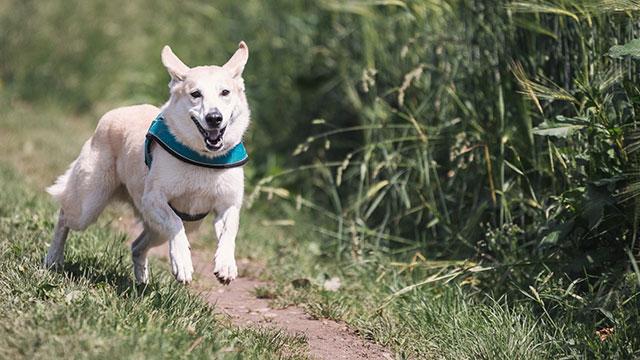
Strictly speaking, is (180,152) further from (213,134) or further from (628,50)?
(628,50)

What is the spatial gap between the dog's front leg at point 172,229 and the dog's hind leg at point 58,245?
0.65m

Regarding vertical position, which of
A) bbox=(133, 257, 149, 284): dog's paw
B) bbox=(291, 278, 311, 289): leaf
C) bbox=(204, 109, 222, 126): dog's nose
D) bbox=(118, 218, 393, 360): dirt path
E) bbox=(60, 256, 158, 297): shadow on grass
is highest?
bbox=(204, 109, 222, 126): dog's nose

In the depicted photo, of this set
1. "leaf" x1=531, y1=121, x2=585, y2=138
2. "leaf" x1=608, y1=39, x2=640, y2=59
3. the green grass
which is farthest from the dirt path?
"leaf" x1=608, y1=39, x2=640, y2=59

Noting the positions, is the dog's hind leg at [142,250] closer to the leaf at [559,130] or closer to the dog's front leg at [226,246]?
the dog's front leg at [226,246]

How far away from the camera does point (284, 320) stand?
5.14 metres

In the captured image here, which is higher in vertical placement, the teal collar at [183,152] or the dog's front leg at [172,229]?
the teal collar at [183,152]

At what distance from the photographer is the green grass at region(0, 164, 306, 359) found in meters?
3.72

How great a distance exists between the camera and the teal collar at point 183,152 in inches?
181

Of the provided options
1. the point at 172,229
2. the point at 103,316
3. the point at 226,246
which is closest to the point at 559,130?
the point at 226,246

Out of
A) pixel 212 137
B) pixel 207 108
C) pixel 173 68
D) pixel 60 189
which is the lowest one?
pixel 60 189

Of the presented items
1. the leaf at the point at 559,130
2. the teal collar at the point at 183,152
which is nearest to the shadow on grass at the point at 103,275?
the teal collar at the point at 183,152

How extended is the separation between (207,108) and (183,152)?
29 cm

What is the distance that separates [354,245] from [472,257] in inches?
35.9

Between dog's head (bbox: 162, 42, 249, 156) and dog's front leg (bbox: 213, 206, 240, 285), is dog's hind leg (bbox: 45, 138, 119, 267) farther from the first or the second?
dog's front leg (bbox: 213, 206, 240, 285)
